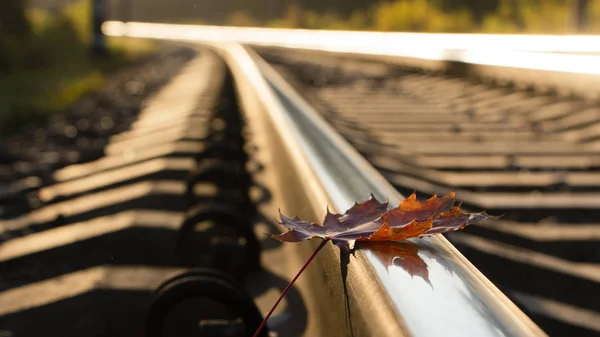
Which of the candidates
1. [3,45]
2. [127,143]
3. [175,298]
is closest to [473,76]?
[127,143]

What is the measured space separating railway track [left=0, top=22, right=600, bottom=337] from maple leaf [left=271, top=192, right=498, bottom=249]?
2cm

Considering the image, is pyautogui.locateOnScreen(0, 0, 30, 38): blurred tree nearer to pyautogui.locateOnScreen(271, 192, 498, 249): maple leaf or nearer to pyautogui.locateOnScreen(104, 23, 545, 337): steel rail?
pyautogui.locateOnScreen(104, 23, 545, 337): steel rail

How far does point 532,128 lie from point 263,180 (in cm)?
189

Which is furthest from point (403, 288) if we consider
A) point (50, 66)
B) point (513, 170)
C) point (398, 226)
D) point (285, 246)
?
point (50, 66)

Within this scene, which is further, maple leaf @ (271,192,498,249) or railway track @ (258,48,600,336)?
railway track @ (258,48,600,336)

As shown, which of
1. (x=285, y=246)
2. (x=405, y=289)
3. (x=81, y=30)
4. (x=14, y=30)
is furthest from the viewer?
(x=81, y=30)

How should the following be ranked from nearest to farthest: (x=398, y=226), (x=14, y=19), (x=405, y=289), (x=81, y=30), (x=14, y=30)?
(x=405, y=289)
(x=398, y=226)
(x=14, y=30)
(x=14, y=19)
(x=81, y=30)

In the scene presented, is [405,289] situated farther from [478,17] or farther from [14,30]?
[478,17]

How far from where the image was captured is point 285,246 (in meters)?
1.98

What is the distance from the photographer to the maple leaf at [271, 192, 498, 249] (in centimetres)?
110

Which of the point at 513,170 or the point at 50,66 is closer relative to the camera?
the point at 513,170

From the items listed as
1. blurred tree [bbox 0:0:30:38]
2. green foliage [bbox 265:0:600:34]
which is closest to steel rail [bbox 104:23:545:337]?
green foliage [bbox 265:0:600:34]

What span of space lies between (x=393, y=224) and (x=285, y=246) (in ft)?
2.86

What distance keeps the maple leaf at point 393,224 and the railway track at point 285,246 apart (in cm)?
2
